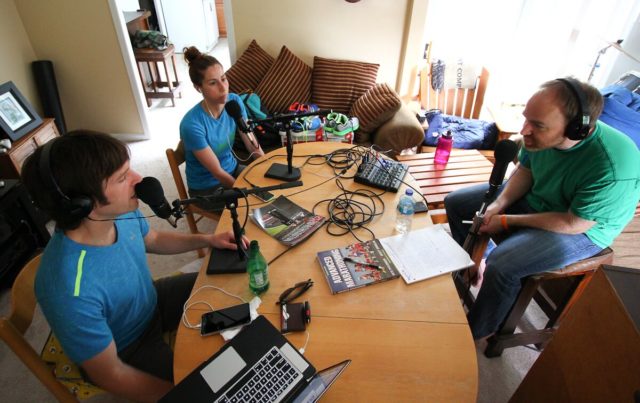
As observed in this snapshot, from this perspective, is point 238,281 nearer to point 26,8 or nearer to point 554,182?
point 554,182

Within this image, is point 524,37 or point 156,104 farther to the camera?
point 156,104

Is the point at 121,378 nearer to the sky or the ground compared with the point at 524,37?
nearer to the ground

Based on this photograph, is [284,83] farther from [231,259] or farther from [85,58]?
[231,259]

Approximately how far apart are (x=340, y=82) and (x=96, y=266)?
2480 mm

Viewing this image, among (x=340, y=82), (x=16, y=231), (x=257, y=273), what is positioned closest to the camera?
(x=257, y=273)

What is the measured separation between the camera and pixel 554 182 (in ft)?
5.28

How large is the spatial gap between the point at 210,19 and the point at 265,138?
453 centimetres

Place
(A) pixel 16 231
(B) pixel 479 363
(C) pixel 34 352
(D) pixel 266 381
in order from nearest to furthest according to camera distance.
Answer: (D) pixel 266 381, (C) pixel 34 352, (B) pixel 479 363, (A) pixel 16 231

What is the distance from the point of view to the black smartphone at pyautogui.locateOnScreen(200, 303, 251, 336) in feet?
3.33

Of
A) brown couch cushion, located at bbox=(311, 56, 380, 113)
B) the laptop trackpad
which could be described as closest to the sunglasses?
the laptop trackpad

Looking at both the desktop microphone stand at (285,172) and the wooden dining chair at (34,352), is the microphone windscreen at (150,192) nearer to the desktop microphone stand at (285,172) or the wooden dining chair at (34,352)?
the wooden dining chair at (34,352)

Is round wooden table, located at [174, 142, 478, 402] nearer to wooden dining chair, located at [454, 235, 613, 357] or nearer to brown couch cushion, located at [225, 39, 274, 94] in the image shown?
wooden dining chair, located at [454, 235, 613, 357]

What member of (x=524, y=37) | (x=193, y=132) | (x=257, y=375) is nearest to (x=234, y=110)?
(x=193, y=132)

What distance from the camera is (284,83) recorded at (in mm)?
2979
